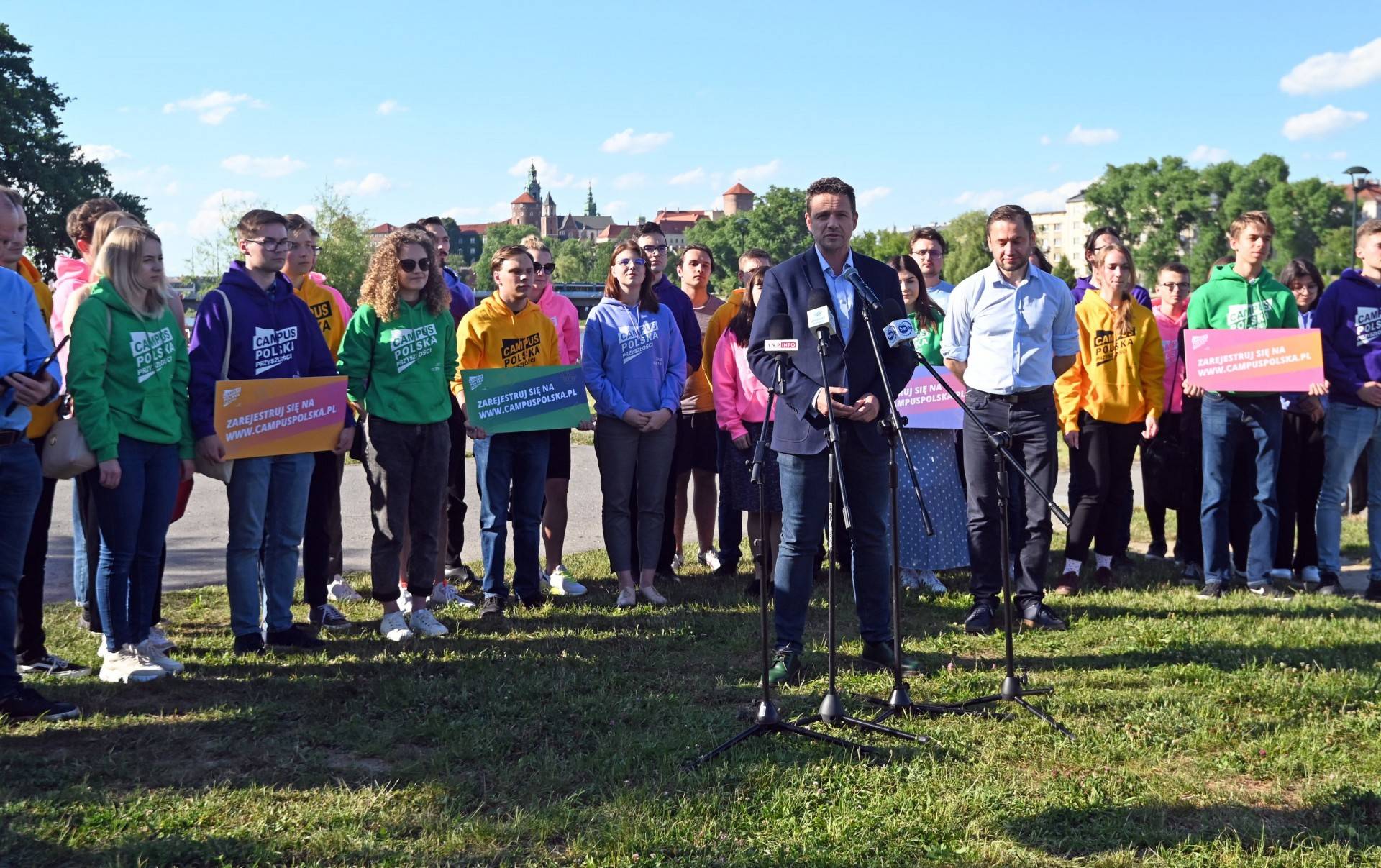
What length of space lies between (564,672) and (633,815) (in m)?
2.01

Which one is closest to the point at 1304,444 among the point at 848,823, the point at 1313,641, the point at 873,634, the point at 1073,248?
the point at 1313,641

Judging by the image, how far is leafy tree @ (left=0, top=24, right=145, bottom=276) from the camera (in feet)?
144

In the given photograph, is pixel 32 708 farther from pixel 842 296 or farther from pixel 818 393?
pixel 842 296

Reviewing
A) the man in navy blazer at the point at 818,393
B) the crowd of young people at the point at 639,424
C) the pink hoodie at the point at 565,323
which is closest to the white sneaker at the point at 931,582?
the crowd of young people at the point at 639,424

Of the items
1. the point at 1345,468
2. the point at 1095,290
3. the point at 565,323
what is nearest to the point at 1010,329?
the point at 1095,290

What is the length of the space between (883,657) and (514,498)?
290 cm

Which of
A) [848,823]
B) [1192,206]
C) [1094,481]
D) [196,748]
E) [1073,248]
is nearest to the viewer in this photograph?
[848,823]

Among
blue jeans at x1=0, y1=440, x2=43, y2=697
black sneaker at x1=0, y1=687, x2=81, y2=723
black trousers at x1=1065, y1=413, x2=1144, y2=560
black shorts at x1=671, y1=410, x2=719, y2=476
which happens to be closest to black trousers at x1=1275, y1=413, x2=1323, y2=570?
black trousers at x1=1065, y1=413, x2=1144, y2=560

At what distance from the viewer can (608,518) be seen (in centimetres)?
826

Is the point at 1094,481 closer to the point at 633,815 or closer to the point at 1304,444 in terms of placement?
the point at 1304,444

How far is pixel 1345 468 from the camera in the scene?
8.54m

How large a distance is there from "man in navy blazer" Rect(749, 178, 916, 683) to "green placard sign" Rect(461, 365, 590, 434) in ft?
6.61

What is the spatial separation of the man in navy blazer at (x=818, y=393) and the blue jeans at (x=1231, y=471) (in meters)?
3.64

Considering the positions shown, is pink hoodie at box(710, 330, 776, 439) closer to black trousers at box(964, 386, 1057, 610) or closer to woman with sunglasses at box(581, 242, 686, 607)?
woman with sunglasses at box(581, 242, 686, 607)
